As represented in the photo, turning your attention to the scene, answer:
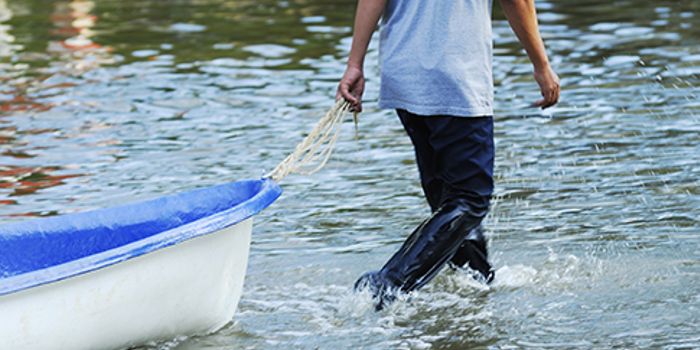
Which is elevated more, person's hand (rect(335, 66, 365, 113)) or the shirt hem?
person's hand (rect(335, 66, 365, 113))

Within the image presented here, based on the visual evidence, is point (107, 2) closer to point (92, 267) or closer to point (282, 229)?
point (282, 229)

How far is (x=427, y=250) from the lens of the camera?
17.4ft

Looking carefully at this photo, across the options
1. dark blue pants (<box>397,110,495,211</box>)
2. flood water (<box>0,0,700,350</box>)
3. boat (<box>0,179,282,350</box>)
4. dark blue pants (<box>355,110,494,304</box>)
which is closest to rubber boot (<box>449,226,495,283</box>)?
flood water (<box>0,0,700,350</box>)

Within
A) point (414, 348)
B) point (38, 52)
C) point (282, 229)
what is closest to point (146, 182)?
point (282, 229)

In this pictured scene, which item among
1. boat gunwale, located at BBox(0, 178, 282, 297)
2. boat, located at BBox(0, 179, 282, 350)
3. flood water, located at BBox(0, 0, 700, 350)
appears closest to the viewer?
boat gunwale, located at BBox(0, 178, 282, 297)

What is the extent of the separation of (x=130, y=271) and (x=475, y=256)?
156 cm

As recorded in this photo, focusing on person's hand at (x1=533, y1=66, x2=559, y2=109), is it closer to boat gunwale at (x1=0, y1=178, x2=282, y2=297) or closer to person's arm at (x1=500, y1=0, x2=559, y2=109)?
person's arm at (x1=500, y1=0, x2=559, y2=109)

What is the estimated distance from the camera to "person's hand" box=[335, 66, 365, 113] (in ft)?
17.0

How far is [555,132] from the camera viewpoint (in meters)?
9.20

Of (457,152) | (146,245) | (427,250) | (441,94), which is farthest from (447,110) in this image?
(146,245)

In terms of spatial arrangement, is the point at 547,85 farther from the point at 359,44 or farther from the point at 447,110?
the point at 359,44

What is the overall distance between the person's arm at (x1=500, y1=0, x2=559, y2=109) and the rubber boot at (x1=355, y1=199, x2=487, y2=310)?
0.51 m

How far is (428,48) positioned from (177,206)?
111 centimetres

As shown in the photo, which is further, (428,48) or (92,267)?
(428,48)
